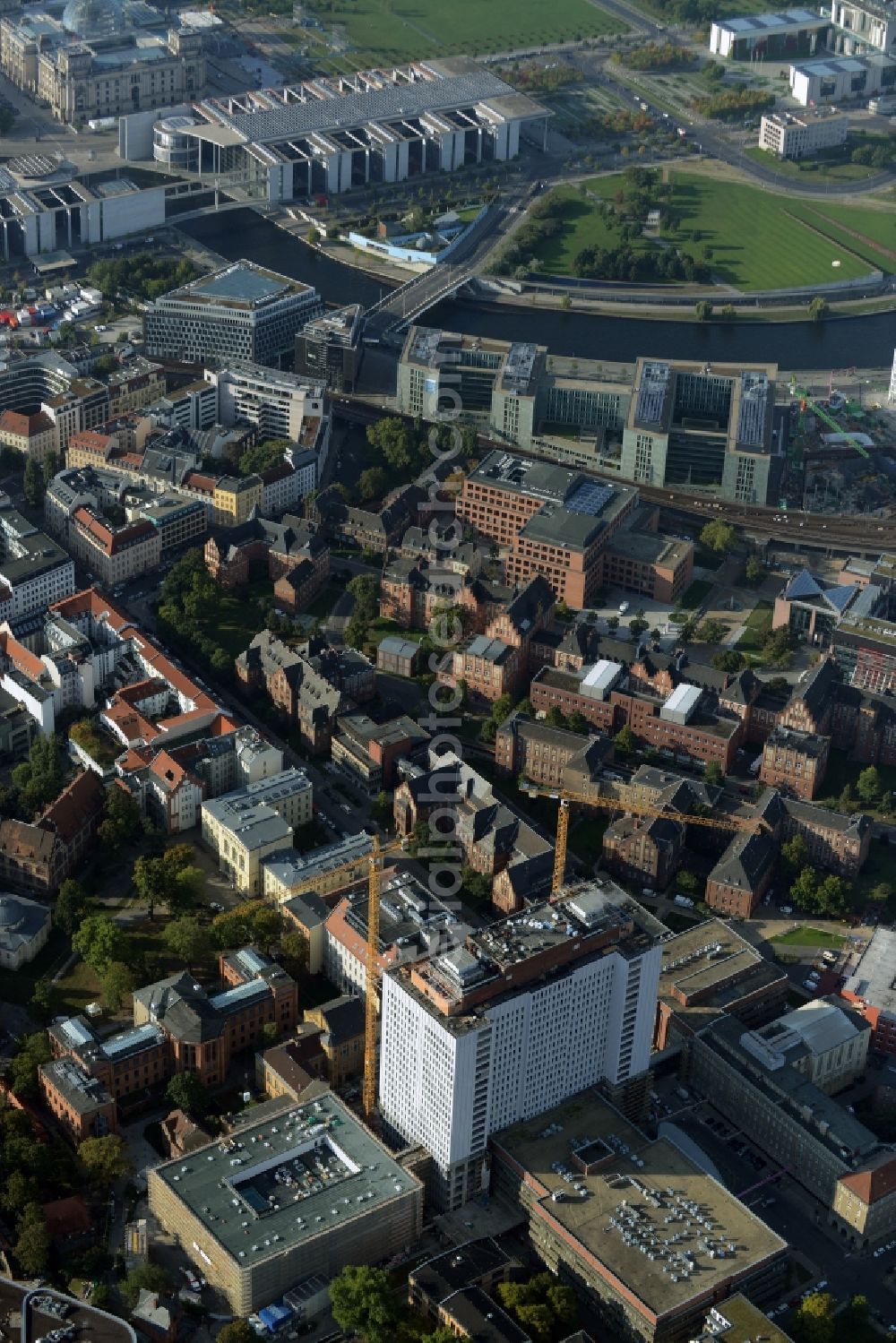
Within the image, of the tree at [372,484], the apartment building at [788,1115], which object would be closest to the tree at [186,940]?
the apartment building at [788,1115]

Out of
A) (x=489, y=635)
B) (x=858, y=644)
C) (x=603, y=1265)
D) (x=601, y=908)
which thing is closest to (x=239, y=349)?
(x=489, y=635)

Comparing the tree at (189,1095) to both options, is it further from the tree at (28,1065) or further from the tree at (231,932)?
the tree at (231,932)

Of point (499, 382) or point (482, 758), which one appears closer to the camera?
point (482, 758)

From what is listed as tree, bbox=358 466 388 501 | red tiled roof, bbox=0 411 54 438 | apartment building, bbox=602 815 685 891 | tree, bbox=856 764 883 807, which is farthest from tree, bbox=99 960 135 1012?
red tiled roof, bbox=0 411 54 438

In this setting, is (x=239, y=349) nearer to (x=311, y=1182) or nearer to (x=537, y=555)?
(x=537, y=555)

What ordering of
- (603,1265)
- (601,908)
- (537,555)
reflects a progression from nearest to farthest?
1. (603,1265)
2. (601,908)
3. (537,555)

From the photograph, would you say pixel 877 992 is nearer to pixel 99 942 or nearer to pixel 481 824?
pixel 481 824

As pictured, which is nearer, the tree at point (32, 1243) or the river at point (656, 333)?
the tree at point (32, 1243)

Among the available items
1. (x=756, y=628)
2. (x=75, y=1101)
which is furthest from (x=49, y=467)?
(x=75, y=1101)
